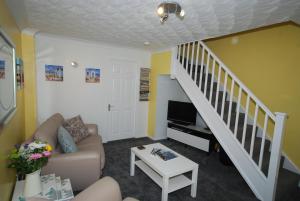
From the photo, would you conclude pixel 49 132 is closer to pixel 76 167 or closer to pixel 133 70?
pixel 76 167

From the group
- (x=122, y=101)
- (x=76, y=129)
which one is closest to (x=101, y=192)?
(x=76, y=129)

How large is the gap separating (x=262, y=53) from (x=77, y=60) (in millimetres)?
3863

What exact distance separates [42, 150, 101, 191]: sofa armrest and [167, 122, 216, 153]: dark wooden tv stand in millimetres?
2427

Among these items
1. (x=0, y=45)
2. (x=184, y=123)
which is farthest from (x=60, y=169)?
(x=184, y=123)

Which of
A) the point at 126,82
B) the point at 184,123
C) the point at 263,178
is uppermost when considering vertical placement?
the point at 126,82

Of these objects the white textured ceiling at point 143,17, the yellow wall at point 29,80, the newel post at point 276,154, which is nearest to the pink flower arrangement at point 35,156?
the white textured ceiling at point 143,17

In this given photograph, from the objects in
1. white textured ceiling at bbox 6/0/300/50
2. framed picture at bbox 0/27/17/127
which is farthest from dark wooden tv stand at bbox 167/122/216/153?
framed picture at bbox 0/27/17/127

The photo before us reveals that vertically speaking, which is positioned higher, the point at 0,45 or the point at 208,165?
the point at 0,45

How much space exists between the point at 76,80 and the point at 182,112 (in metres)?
2.69

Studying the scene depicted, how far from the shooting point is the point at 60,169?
2.23 metres

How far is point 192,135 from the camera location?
4.05 meters

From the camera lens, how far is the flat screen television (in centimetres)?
427

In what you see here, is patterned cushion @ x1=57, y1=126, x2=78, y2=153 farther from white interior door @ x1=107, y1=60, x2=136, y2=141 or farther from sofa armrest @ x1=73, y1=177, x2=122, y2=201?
white interior door @ x1=107, y1=60, x2=136, y2=141

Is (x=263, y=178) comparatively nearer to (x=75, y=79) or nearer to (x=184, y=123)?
(x=184, y=123)
